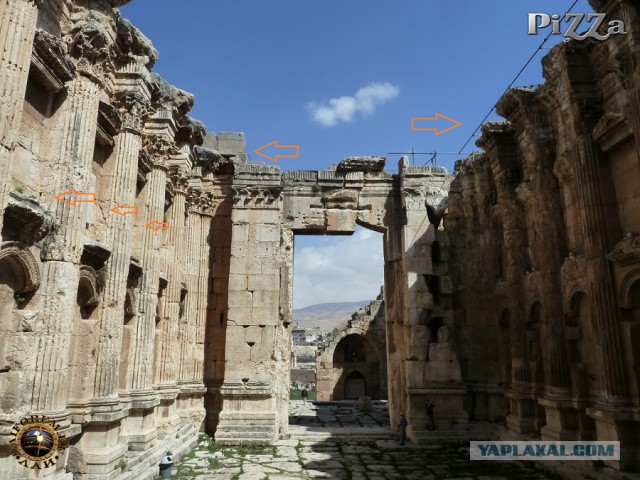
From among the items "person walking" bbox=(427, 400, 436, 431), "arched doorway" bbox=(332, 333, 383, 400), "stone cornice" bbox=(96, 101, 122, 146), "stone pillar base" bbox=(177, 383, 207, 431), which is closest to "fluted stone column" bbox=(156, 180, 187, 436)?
"stone pillar base" bbox=(177, 383, 207, 431)

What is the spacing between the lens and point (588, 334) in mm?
9523

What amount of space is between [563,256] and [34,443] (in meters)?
9.94

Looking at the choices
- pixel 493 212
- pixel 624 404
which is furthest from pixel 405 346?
pixel 624 404

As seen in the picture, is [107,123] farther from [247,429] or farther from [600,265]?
[600,265]

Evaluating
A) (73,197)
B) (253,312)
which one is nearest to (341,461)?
(253,312)

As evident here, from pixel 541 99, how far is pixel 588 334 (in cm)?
510

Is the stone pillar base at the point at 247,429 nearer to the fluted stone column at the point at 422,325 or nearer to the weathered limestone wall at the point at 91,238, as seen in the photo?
the weathered limestone wall at the point at 91,238

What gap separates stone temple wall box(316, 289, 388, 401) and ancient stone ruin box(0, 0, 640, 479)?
42.4 ft

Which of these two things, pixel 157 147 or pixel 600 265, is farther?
pixel 157 147

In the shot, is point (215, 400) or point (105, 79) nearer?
point (105, 79)

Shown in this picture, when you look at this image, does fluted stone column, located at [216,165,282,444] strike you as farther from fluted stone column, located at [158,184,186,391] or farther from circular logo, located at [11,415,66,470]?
circular logo, located at [11,415,66,470]

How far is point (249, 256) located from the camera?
14.2 meters

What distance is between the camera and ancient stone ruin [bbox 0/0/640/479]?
21.9 feet

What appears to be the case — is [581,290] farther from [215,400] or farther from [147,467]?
[215,400]
